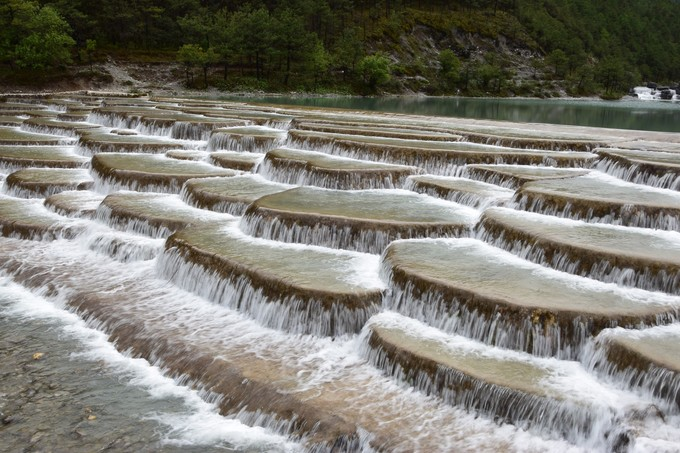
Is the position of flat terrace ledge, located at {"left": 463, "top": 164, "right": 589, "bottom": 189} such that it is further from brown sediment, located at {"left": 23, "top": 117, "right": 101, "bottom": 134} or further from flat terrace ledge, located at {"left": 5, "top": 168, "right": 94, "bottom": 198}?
brown sediment, located at {"left": 23, "top": 117, "right": 101, "bottom": 134}

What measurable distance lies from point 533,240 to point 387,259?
2710mm

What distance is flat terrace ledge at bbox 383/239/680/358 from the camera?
9.26 meters

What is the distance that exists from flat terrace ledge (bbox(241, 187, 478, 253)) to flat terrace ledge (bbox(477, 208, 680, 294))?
99cm

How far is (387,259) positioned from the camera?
468 inches

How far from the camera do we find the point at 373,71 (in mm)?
102562

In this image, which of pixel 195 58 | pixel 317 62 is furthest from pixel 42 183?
pixel 317 62

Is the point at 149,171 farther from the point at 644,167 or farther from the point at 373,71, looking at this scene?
the point at 373,71

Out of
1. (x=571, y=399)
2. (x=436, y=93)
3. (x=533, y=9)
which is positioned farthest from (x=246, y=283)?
(x=533, y=9)

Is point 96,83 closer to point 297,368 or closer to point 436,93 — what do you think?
point 436,93

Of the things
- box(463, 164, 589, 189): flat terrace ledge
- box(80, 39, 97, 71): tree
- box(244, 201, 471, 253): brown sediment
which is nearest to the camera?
box(244, 201, 471, 253): brown sediment

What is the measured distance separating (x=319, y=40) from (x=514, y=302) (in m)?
105

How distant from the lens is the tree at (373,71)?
336 feet

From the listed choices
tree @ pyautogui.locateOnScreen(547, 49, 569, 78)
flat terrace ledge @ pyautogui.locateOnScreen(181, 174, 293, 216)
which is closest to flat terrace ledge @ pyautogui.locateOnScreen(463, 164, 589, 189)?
flat terrace ledge @ pyautogui.locateOnScreen(181, 174, 293, 216)

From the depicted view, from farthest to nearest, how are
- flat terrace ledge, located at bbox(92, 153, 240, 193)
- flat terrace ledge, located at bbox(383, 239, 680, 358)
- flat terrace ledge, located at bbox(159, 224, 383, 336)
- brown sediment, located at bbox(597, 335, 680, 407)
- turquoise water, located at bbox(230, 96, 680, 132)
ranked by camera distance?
Answer: turquoise water, located at bbox(230, 96, 680, 132) < flat terrace ledge, located at bbox(92, 153, 240, 193) < flat terrace ledge, located at bbox(159, 224, 383, 336) < flat terrace ledge, located at bbox(383, 239, 680, 358) < brown sediment, located at bbox(597, 335, 680, 407)
